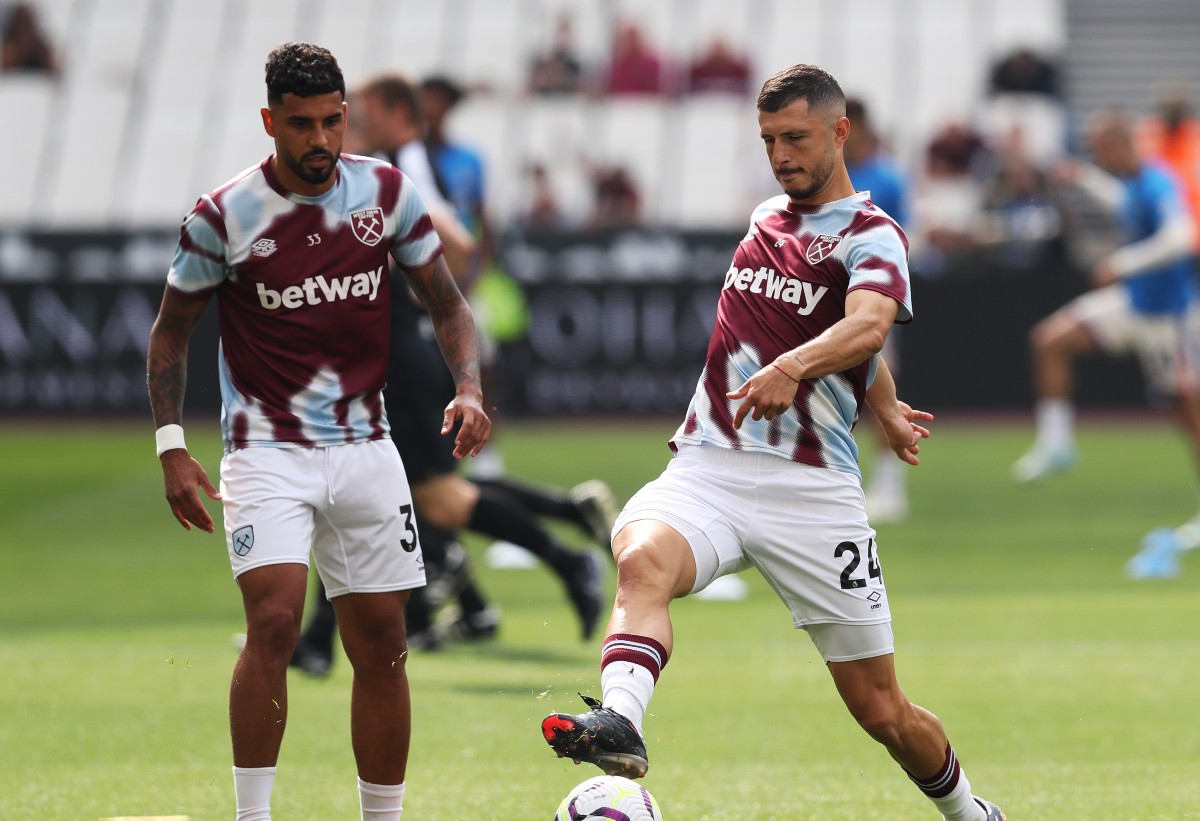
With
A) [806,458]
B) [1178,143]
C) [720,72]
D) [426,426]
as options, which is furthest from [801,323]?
[720,72]

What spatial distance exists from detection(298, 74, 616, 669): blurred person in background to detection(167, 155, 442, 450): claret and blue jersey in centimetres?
268

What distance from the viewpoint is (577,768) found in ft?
21.6

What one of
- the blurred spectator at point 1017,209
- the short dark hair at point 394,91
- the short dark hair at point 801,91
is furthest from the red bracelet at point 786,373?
the blurred spectator at point 1017,209

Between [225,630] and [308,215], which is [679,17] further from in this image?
[308,215]

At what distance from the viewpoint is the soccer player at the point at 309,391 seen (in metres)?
5.08

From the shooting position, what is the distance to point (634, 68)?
2916cm

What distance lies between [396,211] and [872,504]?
9.32m

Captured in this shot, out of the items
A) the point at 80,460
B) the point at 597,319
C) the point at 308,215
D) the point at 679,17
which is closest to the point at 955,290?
the point at 597,319

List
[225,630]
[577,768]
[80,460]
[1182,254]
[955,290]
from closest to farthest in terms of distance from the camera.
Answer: [577,768] < [225,630] < [1182,254] < [80,460] < [955,290]

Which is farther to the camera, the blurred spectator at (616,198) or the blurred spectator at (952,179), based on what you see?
the blurred spectator at (616,198)

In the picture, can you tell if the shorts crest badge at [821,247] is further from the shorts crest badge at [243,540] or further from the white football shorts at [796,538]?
the shorts crest badge at [243,540]

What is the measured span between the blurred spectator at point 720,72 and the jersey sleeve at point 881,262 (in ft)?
80.0

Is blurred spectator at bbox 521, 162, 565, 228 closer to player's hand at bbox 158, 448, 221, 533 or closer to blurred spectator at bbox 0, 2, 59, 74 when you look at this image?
blurred spectator at bbox 0, 2, 59, 74

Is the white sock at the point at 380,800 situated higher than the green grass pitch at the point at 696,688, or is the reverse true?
the white sock at the point at 380,800
